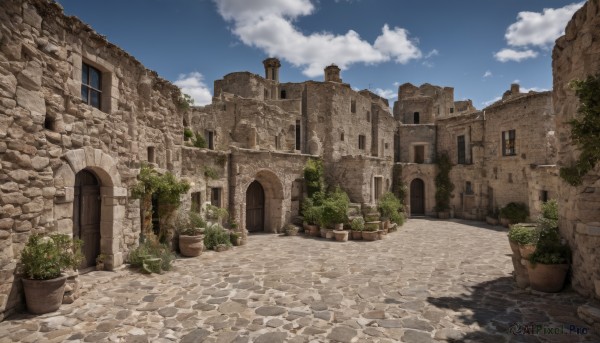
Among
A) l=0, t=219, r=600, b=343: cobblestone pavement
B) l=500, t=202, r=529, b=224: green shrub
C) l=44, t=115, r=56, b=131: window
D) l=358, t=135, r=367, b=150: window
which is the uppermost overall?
l=358, t=135, r=367, b=150: window

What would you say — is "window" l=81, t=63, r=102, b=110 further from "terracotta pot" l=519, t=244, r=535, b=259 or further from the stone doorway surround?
"terracotta pot" l=519, t=244, r=535, b=259

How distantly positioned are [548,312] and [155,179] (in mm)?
10080

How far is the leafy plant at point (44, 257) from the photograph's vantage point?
577 centimetres

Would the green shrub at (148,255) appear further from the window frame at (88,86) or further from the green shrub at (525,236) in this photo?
the green shrub at (525,236)

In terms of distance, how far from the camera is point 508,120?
1981cm

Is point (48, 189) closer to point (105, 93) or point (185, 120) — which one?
point (105, 93)

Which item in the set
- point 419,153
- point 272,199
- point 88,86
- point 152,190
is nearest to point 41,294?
point 152,190

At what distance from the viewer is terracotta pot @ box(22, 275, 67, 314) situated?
573cm

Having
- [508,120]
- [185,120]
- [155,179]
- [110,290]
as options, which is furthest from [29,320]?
[508,120]

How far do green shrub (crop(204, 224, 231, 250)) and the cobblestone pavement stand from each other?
0.92 meters

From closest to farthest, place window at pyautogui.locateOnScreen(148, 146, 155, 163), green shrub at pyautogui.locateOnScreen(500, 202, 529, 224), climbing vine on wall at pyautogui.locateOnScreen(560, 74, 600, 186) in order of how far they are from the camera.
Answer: climbing vine on wall at pyautogui.locateOnScreen(560, 74, 600, 186)
window at pyautogui.locateOnScreen(148, 146, 155, 163)
green shrub at pyautogui.locateOnScreen(500, 202, 529, 224)

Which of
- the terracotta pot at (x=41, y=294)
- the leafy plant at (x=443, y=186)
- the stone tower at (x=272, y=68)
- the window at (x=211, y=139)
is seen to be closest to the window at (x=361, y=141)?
the leafy plant at (x=443, y=186)

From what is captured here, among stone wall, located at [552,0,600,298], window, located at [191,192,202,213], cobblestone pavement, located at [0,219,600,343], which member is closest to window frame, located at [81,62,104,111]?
cobblestone pavement, located at [0,219,600,343]

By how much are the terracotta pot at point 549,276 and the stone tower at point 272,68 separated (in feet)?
87.1
